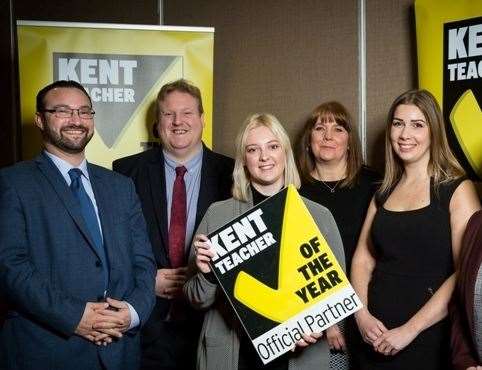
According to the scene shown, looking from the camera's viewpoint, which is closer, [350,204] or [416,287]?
[416,287]

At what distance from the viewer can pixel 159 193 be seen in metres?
2.82

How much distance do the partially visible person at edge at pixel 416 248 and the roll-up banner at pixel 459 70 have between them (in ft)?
1.97

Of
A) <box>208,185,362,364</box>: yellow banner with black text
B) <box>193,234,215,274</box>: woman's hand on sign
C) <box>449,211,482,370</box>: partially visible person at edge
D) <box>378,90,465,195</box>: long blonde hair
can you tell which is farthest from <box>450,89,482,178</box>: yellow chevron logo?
<box>193,234,215,274</box>: woman's hand on sign

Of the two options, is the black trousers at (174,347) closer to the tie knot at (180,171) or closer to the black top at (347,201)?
the tie knot at (180,171)

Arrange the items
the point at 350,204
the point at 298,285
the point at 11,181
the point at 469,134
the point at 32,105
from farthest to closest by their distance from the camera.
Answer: the point at 32,105 → the point at 469,134 → the point at 350,204 → the point at 11,181 → the point at 298,285

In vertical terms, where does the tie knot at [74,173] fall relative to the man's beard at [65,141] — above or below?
below

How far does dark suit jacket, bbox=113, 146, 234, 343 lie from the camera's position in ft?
9.07

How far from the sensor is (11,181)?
2182 mm

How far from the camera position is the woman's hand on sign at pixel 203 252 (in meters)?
2.04

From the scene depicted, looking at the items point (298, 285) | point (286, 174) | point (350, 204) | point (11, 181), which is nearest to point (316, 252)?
point (298, 285)

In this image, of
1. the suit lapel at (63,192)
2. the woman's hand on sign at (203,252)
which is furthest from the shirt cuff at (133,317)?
the woman's hand on sign at (203,252)

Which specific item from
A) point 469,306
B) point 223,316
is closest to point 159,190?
point 223,316

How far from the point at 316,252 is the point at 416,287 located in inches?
20.1

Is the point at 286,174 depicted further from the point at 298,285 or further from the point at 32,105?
the point at 32,105
